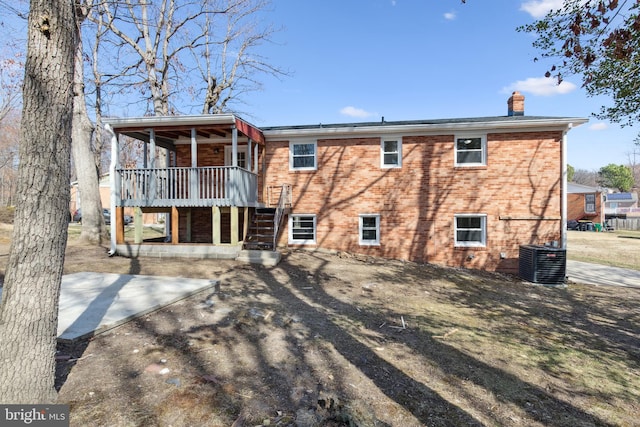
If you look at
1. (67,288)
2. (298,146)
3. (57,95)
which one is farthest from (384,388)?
(298,146)

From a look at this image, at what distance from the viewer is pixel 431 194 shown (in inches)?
472

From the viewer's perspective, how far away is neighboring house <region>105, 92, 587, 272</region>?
10461 millimetres

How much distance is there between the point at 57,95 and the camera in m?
2.72

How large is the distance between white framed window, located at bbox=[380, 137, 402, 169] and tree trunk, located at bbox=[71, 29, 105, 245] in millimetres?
10828

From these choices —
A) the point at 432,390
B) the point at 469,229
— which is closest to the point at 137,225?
the point at 432,390

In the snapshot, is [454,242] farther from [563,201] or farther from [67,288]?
[67,288]

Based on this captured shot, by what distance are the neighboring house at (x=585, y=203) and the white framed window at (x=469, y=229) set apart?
32485 mm

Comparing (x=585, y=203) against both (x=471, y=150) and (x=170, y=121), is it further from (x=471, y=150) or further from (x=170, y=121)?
(x=170, y=121)

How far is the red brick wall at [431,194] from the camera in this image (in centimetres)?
1145

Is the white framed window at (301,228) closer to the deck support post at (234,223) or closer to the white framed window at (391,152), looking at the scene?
the deck support post at (234,223)

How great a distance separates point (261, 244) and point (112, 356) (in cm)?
714

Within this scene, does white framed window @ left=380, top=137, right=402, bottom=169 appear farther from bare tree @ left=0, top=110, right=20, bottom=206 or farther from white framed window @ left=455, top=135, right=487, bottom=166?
bare tree @ left=0, top=110, right=20, bottom=206

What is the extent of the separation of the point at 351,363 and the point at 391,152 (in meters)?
9.44

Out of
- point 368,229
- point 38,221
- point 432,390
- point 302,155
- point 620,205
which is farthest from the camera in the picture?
point 620,205
